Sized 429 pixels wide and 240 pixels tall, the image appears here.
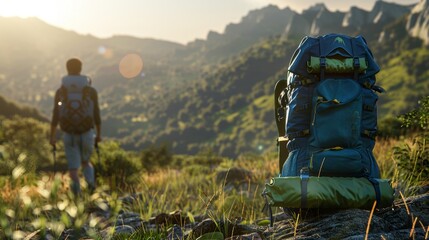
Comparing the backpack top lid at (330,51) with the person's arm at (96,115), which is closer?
the backpack top lid at (330,51)

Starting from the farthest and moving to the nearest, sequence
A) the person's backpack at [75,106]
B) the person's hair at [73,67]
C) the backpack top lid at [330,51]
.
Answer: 1. the person's hair at [73,67]
2. the person's backpack at [75,106]
3. the backpack top lid at [330,51]

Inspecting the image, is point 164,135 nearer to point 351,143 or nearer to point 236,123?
point 236,123

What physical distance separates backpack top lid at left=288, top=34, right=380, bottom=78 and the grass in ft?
3.27

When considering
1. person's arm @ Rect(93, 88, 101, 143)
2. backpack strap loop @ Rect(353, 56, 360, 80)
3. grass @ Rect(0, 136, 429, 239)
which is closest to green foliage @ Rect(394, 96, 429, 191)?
grass @ Rect(0, 136, 429, 239)

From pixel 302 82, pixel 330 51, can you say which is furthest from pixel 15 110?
pixel 330 51

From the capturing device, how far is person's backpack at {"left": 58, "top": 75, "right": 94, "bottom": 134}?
20.7 feet

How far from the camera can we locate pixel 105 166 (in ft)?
31.4

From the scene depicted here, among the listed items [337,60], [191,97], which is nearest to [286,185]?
[337,60]

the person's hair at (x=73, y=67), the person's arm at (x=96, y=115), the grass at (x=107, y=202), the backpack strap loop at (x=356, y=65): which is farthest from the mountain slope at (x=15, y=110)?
the backpack strap loop at (x=356, y=65)

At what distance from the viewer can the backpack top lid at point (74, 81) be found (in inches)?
250

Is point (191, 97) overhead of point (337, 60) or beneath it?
beneath

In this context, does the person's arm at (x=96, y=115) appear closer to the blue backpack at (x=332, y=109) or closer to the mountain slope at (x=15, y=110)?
the blue backpack at (x=332, y=109)

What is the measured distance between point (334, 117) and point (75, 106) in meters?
4.18

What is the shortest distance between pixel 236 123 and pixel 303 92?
132415 millimetres
